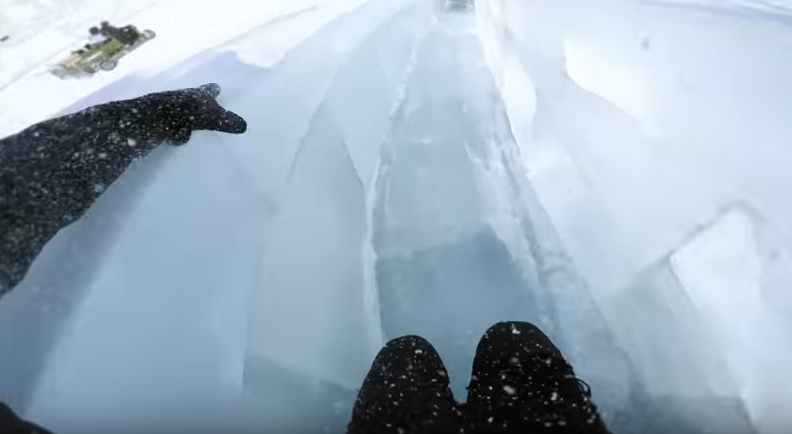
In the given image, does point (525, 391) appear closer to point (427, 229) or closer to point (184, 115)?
point (427, 229)

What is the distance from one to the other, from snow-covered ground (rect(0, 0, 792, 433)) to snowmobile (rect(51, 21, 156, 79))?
0.15 feet

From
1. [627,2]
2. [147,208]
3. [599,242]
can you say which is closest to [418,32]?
[627,2]

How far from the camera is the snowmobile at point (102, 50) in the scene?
175cm

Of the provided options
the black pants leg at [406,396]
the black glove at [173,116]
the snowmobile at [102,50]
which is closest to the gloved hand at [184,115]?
the black glove at [173,116]

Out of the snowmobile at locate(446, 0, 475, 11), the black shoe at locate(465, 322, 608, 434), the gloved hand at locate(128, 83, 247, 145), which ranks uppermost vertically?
the gloved hand at locate(128, 83, 247, 145)

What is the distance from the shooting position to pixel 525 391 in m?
0.94

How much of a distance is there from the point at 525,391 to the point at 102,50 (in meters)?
1.47

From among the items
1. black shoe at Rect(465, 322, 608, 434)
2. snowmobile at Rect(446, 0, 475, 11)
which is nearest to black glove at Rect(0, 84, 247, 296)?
black shoe at Rect(465, 322, 608, 434)

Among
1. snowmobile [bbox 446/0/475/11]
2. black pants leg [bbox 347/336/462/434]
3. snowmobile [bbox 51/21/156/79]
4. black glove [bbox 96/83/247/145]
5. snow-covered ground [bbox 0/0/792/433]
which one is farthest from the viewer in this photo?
snowmobile [bbox 446/0/475/11]

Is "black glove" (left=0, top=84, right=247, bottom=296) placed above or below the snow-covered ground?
above

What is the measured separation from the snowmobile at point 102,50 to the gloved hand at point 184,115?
0.45 metres

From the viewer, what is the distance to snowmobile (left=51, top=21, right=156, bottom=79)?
1.75 m

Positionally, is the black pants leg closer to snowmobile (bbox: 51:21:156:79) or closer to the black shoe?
the black shoe

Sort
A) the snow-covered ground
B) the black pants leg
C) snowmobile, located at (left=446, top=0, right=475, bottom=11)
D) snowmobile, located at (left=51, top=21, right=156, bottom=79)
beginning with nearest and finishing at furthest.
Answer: the black pants leg < the snow-covered ground < snowmobile, located at (left=51, top=21, right=156, bottom=79) < snowmobile, located at (left=446, top=0, right=475, bottom=11)
